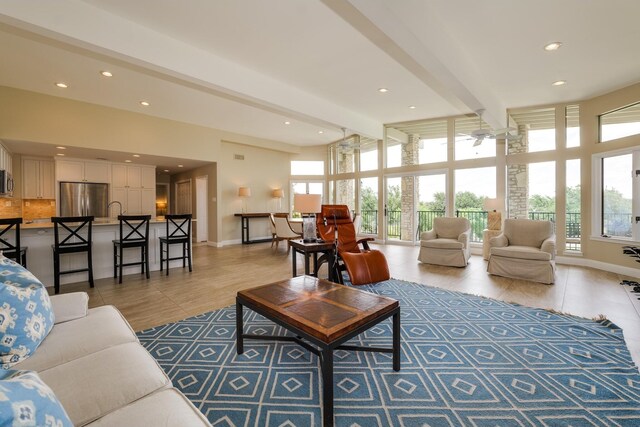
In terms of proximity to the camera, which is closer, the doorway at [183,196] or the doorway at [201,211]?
the doorway at [201,211]

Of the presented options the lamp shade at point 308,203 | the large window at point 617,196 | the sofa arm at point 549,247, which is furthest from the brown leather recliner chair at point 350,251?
the large window at point 617,196

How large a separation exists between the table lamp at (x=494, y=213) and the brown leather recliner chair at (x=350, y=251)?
3.14 m

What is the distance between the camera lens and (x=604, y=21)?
3.09m

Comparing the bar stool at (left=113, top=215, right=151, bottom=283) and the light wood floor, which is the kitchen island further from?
the light wood floor

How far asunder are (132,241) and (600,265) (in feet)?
26.2

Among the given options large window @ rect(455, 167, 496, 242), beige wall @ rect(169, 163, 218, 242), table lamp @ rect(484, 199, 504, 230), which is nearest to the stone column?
large window @ rect(455, 167, 496, 242)

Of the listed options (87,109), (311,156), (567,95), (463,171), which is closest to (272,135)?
(311,156)

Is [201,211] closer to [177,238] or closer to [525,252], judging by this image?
[177,238]

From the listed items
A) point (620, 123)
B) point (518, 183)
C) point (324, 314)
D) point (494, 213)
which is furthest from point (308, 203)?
point (620, 123)

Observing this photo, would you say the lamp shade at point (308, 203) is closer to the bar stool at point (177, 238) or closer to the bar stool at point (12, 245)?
the bar stool at point (177, 238)

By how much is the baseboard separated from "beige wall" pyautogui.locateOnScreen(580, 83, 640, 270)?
57 millimetres

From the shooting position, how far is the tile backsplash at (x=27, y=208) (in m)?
5.72

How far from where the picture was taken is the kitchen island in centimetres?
379

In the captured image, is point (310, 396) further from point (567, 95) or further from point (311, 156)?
point (311, 156)
